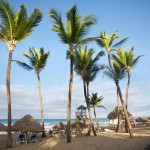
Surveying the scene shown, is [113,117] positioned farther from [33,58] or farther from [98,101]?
[33,58]

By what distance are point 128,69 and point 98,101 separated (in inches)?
445

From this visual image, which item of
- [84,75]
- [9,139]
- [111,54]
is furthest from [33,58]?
[9,139]

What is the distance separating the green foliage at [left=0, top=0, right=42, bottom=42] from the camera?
53.7 ft

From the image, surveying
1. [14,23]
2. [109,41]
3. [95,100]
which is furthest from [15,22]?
[95,100]

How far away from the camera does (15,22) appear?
16.6 m

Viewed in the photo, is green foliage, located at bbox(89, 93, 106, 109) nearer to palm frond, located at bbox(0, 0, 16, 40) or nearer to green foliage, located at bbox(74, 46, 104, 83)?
green foliage, located at bbox(74, 46, 104, 83)

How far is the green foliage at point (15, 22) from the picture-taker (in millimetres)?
16375

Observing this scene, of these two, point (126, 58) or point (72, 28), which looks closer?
point (72, 28)

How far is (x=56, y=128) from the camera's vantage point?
36156 mm

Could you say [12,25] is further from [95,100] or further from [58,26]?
[95,100]

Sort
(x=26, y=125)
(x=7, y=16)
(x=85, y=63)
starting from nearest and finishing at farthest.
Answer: (x=7, y=16), (x=26, y=125), (x=85, y=63)

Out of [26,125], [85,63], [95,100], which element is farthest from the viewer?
[95,100]

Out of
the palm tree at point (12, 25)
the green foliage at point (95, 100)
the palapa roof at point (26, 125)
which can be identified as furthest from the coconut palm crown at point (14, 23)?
the green foliage at point (95, 100)

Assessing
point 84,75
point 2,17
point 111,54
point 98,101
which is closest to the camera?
point 2,17
